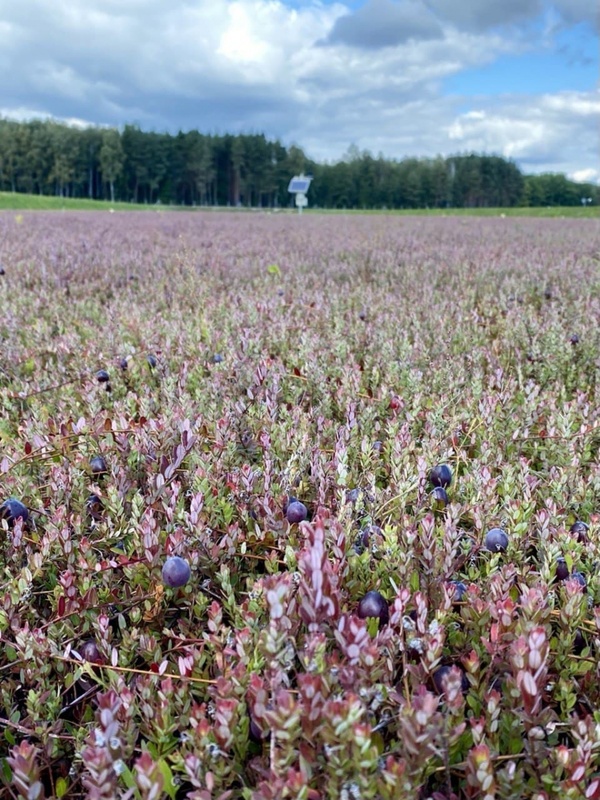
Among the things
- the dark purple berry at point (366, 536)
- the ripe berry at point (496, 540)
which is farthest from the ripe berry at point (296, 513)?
the ripe berry at point (496, 540)

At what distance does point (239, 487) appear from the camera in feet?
4.94

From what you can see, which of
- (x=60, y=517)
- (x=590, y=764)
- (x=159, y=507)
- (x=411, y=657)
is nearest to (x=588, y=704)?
(x=590, y=764)

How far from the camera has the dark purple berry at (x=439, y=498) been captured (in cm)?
154

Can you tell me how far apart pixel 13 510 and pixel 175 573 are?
0.53 metres

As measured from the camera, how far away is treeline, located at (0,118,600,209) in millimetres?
82625

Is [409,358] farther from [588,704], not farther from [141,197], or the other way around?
[141,197]

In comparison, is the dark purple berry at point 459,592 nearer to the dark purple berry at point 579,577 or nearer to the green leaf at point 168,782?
the dark purple berry at point 579,577

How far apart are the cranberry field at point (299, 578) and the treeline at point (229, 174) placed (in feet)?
292

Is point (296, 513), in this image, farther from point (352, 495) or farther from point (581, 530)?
point (581, 530)

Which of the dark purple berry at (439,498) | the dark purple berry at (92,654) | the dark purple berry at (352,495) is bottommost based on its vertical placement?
the dark purple berry at (92,654)

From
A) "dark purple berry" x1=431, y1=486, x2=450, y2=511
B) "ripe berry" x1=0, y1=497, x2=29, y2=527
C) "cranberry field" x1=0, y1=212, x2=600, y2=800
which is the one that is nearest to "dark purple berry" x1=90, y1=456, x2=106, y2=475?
"cranberry field" x1=0, y1=212, x2=600, y2=800

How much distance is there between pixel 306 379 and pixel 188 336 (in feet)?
2.94

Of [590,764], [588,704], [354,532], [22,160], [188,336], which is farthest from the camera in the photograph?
[22,160]

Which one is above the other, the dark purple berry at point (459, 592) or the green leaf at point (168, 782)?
the dark purple berry at point (459, 592)
